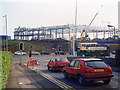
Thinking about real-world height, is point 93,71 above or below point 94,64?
below

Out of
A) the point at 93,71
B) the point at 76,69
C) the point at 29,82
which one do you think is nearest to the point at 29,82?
the point at 29,82

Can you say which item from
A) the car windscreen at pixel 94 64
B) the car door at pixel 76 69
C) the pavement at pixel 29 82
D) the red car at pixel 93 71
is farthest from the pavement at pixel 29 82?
the car windscreen at pixel 94 64

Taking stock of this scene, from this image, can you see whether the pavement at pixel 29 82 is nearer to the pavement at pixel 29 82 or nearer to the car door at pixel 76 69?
the pavement at pixel 29 82

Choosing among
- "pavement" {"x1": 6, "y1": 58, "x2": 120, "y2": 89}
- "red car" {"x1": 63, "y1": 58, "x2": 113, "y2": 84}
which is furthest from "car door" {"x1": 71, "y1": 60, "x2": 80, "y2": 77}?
"pavement" {"x1": 6, "y1": 58, "x2": 120, "y2": 89}

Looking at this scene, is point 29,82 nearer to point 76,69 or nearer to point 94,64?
point 76,69

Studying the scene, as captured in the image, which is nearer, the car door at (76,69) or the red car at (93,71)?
the red car at (93,71)

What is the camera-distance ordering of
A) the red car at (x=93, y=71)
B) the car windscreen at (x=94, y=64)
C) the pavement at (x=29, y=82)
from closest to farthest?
the red car at (x=93, y=71), the car windscreen at (x=94, y=64), the pavement at (x=29, y=82)

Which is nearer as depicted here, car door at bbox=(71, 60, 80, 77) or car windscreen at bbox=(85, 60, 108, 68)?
car windscreen at bbox=(85, 60, 108, 68)

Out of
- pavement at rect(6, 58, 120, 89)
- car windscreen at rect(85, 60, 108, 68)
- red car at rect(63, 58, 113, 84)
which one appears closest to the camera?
red car at rect(63, 58, 113, 84)

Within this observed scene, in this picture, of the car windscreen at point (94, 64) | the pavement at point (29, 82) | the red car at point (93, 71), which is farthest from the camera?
the pavement at point (29, 82)

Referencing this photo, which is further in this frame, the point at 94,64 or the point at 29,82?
the point at 29,82

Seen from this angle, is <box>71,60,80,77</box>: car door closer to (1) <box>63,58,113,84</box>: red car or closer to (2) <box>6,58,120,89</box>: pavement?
(1) <box>63,58,113,84</box>: red car

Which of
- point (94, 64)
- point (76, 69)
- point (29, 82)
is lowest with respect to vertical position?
point (29, 82)

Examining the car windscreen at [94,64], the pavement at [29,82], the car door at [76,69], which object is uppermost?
the car windscreen at [94,64]
